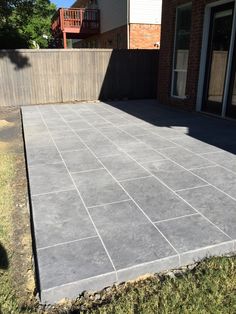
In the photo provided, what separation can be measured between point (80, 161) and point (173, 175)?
56.0 inches

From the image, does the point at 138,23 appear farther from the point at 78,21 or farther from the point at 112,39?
the point at 78,21

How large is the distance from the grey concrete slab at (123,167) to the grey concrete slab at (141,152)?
16 centimetres

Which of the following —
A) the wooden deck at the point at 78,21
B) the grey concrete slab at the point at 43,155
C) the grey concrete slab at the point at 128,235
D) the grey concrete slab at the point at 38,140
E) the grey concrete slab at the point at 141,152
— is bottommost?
the grey concrete slab at the point at 38,140

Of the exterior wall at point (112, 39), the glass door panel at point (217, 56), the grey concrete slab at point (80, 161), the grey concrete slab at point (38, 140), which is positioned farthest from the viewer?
the exterior wall at point (112, 39)

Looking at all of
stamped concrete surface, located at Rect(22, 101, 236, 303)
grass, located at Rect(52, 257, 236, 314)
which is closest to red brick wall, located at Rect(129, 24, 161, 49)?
stamped concrete surface, located at Rect(22, 101, 236, 303)

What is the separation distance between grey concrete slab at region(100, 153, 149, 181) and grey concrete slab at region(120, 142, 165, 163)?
16 centimetres

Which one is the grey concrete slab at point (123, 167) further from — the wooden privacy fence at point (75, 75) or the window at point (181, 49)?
the wooden privacy fence at point (75, 75)

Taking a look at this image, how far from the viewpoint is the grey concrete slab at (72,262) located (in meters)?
2.25

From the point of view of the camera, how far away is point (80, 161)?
466 cm

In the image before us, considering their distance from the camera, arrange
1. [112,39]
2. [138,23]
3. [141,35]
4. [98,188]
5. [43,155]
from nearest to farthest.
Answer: [98,188] → [43,155] → [138,23] → [141,35] → [112,39]

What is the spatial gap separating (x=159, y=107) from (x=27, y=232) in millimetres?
7375

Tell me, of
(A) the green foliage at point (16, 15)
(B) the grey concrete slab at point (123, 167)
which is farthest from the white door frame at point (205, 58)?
(A) the green foliage at point (16, 15)

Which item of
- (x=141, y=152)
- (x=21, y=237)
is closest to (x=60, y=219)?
(x=21, y=237)

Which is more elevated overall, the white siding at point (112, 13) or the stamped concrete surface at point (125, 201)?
the white siding at point (112, 13)
